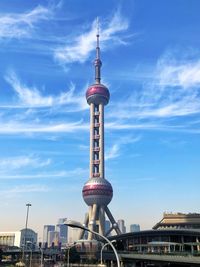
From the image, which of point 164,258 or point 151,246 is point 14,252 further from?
point 164,258

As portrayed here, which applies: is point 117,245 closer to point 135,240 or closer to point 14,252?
point 135,240

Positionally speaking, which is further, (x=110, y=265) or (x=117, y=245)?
(x=117, y=245)

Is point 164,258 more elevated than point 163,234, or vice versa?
point 163,234

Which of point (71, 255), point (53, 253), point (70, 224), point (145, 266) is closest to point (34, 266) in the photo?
point (71, 255)

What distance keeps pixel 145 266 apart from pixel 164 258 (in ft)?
165

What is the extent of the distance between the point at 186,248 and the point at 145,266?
703 inches

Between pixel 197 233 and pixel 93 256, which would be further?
pixel 93 256

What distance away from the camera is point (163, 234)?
160m

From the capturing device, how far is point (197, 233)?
480 ft

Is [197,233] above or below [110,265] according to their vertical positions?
above

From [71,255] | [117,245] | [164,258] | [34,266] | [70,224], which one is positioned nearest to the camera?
[70,224]

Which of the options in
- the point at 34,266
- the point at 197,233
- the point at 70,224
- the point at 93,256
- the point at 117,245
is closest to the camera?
the point at 70,224

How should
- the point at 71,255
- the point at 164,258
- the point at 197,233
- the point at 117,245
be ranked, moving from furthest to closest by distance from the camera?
the point at 117,245
the point at 71,255
the point at 197,233
the point at 164,258

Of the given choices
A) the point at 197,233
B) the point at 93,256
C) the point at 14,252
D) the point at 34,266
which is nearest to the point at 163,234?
the point at 197,233
